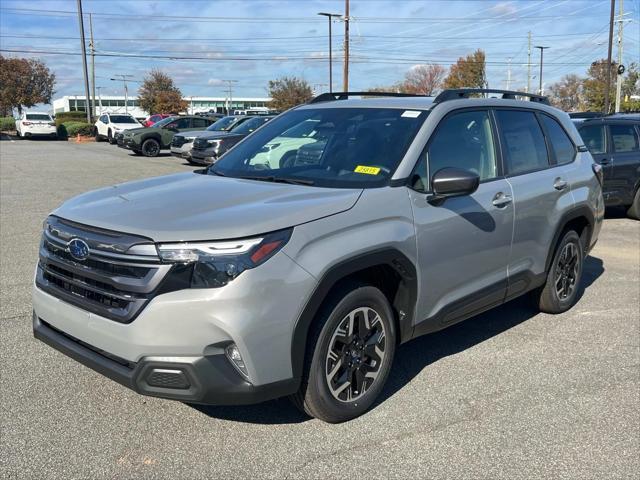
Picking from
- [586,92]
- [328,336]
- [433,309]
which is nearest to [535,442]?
[433,309]

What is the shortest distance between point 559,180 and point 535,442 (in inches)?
98.9

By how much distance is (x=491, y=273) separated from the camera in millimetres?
4301

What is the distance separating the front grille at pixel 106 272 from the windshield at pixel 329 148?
123cm

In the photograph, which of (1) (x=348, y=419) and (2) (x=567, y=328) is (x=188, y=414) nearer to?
(1) (x=348, y=419)

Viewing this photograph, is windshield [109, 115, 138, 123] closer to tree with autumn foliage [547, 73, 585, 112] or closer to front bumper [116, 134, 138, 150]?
front bumper [116, 134, 138, 150]

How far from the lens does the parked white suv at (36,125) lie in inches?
1438

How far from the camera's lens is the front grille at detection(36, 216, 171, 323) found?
9.33 ft

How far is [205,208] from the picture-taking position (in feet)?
10.5

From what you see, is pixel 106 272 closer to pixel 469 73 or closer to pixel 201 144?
pixel 201 144

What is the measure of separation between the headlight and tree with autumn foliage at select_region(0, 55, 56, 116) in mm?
63944

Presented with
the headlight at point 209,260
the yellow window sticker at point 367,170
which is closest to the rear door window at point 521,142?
the yellow window sticker at point 367,170

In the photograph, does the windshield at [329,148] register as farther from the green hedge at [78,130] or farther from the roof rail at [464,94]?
the green hedge at [78,130]

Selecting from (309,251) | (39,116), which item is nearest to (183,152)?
(309,251)

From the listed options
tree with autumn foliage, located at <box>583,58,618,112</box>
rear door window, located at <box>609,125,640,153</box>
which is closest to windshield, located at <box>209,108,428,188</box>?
rear door window, located at <box>609,125,640,153</box>
